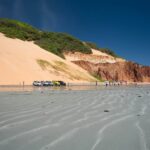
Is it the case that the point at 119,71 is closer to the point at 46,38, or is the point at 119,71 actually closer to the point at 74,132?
the point at 46,38

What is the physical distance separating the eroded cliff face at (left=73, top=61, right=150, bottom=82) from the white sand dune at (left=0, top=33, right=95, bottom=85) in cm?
1412

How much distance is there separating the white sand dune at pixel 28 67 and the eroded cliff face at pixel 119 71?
14.1 meters

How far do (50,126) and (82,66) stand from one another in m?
58.1

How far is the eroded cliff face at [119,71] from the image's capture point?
214 feet

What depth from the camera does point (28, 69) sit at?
42.9m

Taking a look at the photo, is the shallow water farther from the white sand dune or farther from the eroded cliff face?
the eroded cliff face

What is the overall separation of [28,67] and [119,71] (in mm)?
32691

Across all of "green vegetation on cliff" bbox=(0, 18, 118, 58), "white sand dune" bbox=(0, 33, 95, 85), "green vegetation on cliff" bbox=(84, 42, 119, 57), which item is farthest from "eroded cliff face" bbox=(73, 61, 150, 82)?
"green vegetation on cliff" bbox=(84, 42, 119, 57)

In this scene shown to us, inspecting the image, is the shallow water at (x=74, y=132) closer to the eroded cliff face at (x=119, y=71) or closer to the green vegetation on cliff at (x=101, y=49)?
the eroded cliff face at (x=119, y=71)

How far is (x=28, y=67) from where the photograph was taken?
4372 cm

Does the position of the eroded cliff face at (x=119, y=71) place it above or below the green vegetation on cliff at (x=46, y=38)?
below

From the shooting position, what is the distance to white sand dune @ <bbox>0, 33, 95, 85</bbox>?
38.4 metres

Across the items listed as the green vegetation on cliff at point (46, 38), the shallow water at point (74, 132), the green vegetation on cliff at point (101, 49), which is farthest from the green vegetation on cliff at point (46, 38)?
the shallow water at point (74, 132)

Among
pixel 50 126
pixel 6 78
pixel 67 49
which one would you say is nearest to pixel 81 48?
pixel 67 49
